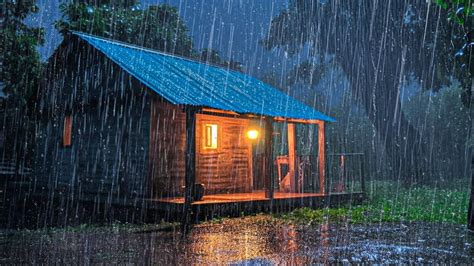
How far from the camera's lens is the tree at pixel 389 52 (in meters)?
26.1

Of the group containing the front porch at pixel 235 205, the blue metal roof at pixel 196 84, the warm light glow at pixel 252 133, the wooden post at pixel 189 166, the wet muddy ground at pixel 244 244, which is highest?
the blue metal roof at pixel 196 84

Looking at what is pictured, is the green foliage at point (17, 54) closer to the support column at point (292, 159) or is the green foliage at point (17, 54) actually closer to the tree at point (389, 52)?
the support column at point (292, 159)

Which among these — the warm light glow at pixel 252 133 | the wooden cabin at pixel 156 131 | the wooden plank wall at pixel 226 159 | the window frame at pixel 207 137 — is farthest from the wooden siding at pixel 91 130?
the warm light glow at pixel 252 133

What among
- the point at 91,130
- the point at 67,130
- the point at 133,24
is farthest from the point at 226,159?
the point at 133,24

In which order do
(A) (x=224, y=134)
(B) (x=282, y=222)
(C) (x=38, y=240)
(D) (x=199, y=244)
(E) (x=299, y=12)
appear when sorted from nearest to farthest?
1. (D) (x=199, y=244)
2. (C) (x=38, y=240)
3. (B) (x=282, y=222)
4. (A) (x=224, y=134)
5. (E) (x=299, y=12)

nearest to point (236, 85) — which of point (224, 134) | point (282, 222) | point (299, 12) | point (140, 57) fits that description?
point (224, 134)

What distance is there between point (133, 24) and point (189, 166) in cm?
2372

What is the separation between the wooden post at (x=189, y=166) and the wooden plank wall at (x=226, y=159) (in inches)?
127

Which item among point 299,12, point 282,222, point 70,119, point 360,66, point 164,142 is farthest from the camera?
point 299,12

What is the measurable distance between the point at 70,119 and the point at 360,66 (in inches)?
768

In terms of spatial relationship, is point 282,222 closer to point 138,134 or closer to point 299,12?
point 138,134

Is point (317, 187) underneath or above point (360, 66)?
underneath

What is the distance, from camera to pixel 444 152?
3631 centimetres

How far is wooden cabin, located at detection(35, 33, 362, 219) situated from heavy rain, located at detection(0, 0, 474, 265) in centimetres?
7
